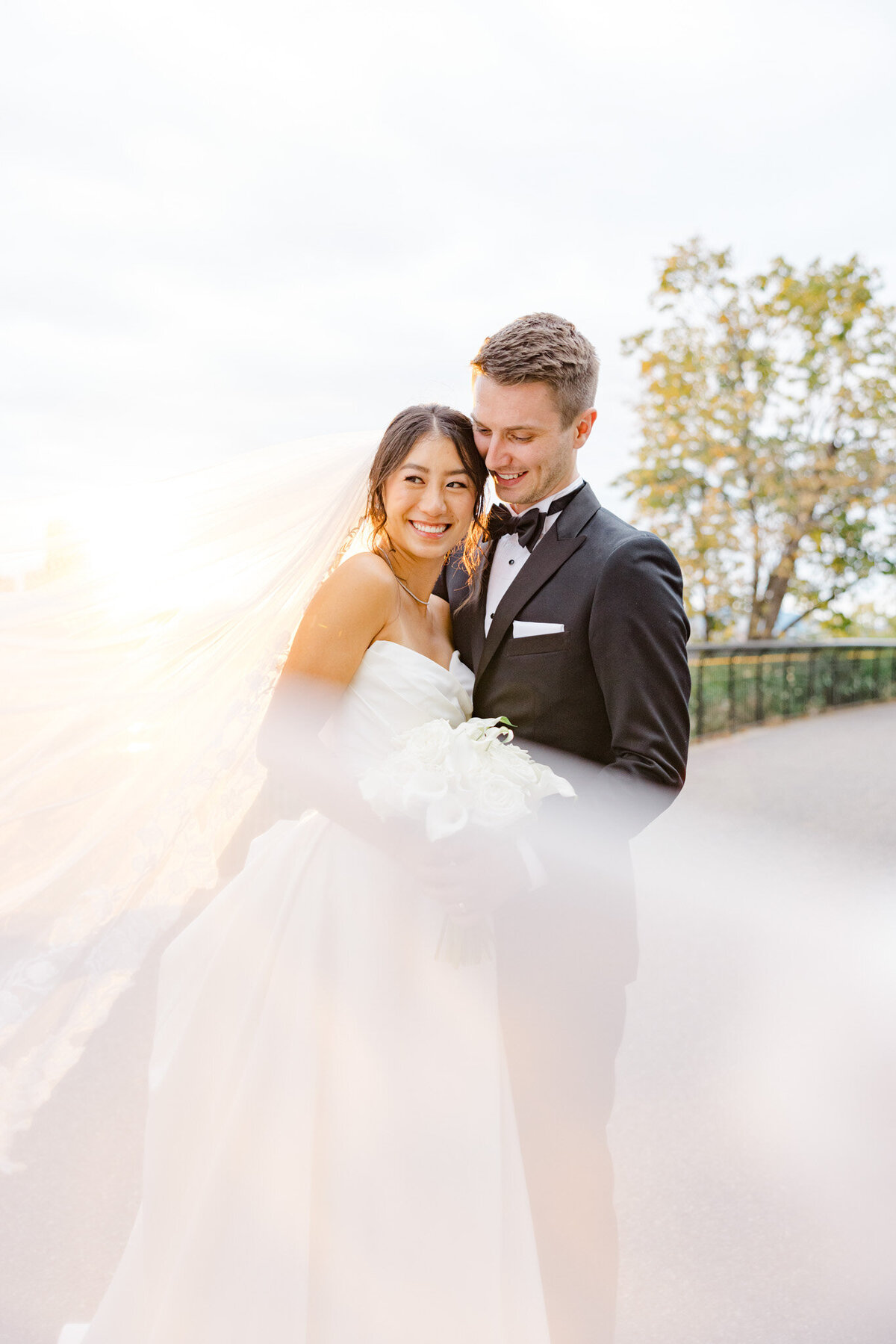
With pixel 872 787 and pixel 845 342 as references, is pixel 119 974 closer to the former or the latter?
pixel 872 787

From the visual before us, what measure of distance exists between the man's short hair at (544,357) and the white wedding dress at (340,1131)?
0.72 metres

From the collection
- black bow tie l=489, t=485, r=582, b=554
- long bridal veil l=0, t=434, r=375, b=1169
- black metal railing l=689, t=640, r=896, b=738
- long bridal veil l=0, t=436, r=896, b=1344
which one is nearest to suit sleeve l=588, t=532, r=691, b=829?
long bridal veil l=0, t=436, r=896, b=1344

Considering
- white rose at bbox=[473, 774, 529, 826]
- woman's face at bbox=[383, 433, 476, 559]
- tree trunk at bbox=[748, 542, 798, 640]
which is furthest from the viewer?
tree trunk at bbox=[748, 542, 798, 640]

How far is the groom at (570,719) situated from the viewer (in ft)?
7.51

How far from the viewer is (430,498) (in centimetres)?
242

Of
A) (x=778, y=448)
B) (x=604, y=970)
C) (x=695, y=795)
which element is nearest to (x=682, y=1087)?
(x=604, y=970)

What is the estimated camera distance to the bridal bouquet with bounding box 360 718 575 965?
203 centimetres

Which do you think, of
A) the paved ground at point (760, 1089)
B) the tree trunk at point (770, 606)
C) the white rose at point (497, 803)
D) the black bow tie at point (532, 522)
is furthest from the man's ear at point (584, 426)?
the tree trunk at point (770, 606)

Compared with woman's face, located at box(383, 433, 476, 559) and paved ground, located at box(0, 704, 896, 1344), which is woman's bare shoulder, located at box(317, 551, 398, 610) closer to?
woman's face, located at box(383, 433, 476, 559)

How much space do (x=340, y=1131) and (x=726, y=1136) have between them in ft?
7.47

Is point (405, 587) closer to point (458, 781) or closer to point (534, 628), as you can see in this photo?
point (534, 628)

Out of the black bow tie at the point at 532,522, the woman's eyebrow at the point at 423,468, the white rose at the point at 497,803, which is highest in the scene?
the woman's eyebrow at the point at 423,468

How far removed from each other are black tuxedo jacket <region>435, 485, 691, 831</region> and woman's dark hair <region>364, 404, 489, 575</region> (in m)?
0.26

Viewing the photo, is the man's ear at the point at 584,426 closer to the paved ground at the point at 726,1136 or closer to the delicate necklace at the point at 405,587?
the delicate necklace at the point at 405,587
